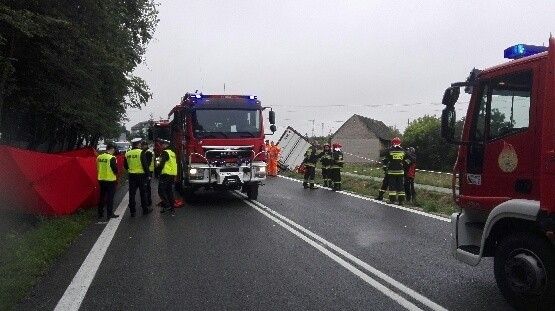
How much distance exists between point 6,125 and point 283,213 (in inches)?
520

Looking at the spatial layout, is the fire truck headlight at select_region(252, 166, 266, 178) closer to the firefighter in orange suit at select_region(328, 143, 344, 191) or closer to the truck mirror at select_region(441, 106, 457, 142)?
the firefighter in orange suit at select_region(328, 143, 344, 191)

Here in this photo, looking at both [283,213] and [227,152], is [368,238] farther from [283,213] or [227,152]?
[227,152]

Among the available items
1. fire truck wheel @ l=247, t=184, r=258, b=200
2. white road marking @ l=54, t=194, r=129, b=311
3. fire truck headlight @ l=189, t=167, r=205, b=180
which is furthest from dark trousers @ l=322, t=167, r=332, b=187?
white road marking @ l=54, t=194, r=129, b=311

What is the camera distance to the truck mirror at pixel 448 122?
5551mm

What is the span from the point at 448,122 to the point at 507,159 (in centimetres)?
67

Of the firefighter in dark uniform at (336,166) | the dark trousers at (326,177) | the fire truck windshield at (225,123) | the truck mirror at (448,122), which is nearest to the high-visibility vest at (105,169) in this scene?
the fire truck windshield at (225,123)

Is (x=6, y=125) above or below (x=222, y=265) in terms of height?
above

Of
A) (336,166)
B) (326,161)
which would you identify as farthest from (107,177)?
(326,161)

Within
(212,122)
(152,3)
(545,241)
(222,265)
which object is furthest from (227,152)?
(152,3)

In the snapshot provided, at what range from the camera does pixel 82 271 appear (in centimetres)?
689

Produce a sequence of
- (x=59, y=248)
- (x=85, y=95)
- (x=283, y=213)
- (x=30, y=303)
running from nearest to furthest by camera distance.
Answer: (x=30, y=303) → (x=59, y=248) → (x=283, y=213) → (x=85, y=95)

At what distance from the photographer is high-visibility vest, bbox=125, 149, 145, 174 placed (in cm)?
1234

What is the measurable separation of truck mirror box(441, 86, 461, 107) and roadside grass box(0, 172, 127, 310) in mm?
4764

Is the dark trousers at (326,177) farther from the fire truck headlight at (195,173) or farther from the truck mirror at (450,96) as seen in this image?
the truck mirror at (450,96)
